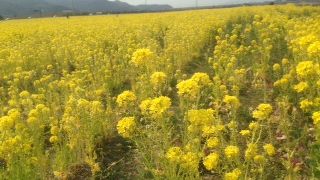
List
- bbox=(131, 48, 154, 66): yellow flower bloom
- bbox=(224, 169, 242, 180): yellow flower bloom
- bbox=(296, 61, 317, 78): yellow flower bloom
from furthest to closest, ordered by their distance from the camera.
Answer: bbox=(131, 48, 154, 66): yellow flower bloom, bbox=(296, 61, 317, 78): yellow flower bloom, bbox=(224, 169, 242, 180): yellow flower bloom

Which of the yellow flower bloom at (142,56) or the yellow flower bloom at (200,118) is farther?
the yellow flower bloom at (142,56)

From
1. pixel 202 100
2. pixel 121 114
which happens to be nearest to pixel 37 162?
pixel 121 114

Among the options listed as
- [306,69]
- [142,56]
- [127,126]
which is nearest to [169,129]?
[142,56]

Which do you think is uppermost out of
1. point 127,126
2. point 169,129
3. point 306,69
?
point 306,69

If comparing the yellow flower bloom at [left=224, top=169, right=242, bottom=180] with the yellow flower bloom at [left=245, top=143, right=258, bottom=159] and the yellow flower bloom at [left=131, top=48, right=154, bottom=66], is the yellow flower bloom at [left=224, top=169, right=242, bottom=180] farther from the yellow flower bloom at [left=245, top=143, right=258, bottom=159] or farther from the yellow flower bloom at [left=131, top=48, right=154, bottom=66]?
the yellow flower bloom at [left=131, top=48, right=154, bottom=66]

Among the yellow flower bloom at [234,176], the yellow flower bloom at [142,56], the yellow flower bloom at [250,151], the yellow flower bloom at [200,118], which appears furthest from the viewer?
the yellow flower bloom at [142,56]

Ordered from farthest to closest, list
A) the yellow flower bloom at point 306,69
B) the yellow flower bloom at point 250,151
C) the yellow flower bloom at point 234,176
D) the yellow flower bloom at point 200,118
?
the yellow flower bloom at point 306,69 < the yellow flower bloom at point 200,118 < the yellow flower bloom at point 250,151 < the yellow flower bloom at point 234,176

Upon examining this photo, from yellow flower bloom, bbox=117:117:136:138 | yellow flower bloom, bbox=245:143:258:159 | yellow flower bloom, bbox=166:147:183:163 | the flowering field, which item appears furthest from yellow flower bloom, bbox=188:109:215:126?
yellow flower bloom, bbox=117:117:136:138

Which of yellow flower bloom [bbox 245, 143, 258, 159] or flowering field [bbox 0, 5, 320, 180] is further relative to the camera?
flowering field [bbox 0, 5, 320, 180]

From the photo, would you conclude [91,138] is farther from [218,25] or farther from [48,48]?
[218,25]

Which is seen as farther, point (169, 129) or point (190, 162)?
point (169, 129)

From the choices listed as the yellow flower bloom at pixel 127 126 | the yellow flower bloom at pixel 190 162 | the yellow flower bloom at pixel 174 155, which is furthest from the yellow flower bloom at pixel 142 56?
the yellow flower bloom at pixel 190 162

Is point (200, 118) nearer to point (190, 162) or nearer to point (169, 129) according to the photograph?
point (190, 162)

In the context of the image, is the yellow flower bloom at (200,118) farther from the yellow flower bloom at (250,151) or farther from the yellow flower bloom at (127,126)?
the yellow flower bloom at (127,126)
